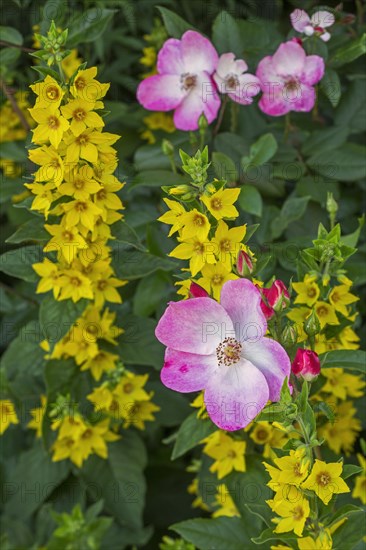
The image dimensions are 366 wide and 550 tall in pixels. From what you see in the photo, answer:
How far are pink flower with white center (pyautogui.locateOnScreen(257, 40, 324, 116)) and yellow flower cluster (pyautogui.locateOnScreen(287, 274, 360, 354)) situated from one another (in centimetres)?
46

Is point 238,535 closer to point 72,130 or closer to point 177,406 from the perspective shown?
point 177,406

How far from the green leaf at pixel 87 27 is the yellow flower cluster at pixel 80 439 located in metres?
0.74

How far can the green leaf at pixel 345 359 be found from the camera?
3.89 feet

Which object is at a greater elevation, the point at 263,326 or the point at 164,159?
the point at 263,326

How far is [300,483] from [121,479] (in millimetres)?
741

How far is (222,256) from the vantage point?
44.4 inches

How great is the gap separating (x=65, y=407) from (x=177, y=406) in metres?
0.30

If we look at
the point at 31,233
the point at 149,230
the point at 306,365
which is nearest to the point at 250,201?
the point at 149,230

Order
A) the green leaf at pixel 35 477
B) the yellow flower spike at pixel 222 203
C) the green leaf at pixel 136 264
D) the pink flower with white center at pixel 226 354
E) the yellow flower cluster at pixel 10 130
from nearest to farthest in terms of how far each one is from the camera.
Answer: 1. the pink flower with white center at pixel 226 354
2. the yellow flower spike at pixel 222 203
3. the green leaf at pixel 136 264
4. the green leaf at pixel 35 477
5. the yellow flower cluster at pixel 10 130

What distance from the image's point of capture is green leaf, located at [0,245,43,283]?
1.41m

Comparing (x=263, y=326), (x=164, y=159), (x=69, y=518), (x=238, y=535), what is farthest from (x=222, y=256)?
(x=69, y=518)

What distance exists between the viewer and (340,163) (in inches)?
65.9

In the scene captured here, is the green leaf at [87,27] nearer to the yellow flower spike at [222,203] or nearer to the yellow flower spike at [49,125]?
the yellow flower spike at [49,125]

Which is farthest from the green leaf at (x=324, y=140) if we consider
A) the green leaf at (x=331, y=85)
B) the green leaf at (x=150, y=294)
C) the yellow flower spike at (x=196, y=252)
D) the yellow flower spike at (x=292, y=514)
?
the yellow flower spike at (x=292, y=514)
